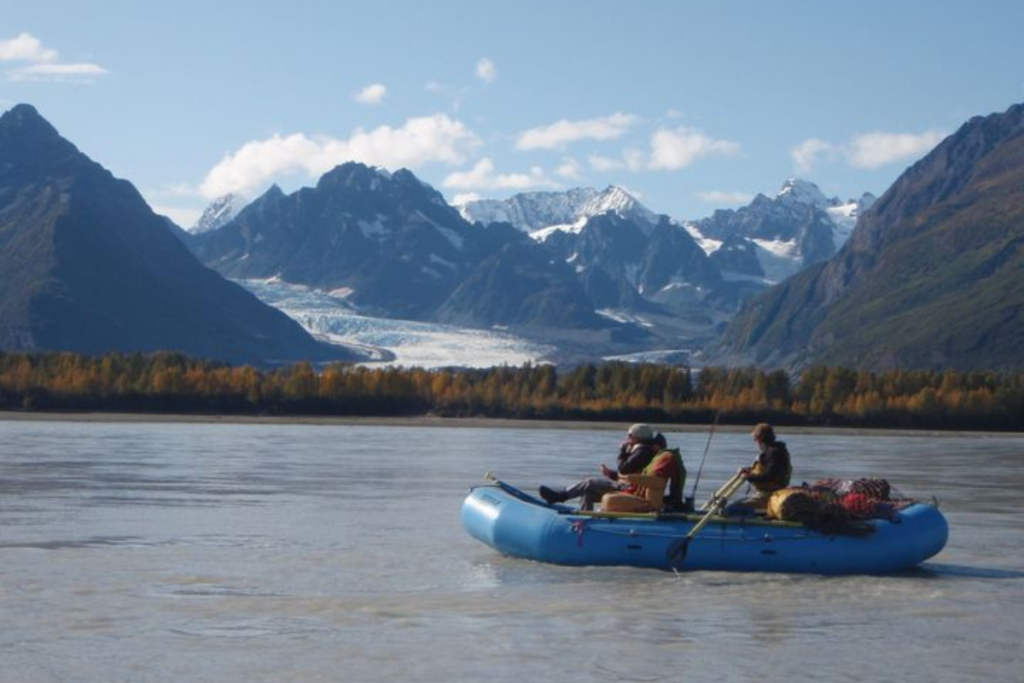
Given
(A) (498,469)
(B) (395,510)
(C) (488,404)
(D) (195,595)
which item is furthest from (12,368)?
(D) (195,595)

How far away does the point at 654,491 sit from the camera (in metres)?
28.8

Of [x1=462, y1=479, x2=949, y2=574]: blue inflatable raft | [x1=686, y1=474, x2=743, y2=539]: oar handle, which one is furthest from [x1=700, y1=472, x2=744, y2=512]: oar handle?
[x1=462, y1=479, x2=949, y2=574]: blue inflatable raft

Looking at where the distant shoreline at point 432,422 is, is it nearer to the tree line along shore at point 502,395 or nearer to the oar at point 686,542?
the tree line along shore at point 502,395

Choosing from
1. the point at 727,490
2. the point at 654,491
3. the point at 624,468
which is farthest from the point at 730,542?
the point at 624,468

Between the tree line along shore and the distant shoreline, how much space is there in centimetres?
327

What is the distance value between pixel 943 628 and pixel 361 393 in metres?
121

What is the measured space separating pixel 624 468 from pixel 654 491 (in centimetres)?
99

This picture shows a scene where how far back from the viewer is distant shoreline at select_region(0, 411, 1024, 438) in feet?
397

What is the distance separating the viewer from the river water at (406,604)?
66.5 ft

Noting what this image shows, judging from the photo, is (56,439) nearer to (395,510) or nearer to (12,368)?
(395,510)

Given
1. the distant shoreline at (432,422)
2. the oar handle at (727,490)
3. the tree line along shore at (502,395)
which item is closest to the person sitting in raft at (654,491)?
the oar handle at (727,490)

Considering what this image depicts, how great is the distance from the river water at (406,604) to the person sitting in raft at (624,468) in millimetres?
1761

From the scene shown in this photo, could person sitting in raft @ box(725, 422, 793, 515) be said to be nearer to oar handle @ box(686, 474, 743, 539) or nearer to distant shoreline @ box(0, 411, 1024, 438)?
oar handle @ box(686, 474, 743, 539)

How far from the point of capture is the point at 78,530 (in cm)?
3341
